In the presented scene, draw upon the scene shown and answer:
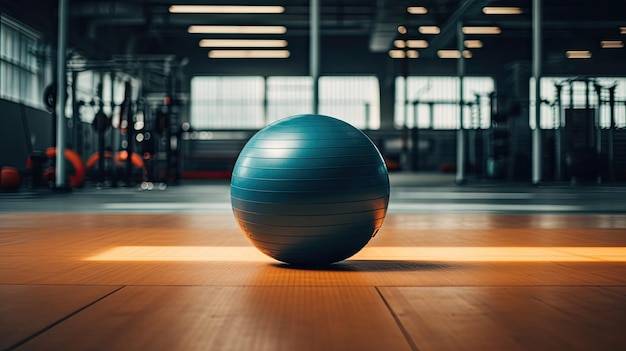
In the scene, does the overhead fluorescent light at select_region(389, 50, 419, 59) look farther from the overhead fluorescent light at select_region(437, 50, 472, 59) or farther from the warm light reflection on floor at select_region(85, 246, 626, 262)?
the warm light reflection on floor at select_region(85, 246, 626, 262)

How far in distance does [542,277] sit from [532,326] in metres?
0.83

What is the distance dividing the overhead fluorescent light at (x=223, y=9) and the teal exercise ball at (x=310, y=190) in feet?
47.2

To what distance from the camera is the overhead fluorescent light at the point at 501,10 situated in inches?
625

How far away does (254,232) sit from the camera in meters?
2.42

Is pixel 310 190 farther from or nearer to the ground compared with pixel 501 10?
nearer to the ground

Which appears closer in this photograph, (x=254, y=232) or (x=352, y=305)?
(x=352, y=305)

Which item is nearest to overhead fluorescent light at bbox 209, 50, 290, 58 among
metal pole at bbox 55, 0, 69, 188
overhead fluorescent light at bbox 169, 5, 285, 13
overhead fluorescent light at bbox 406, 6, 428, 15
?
overhead fluorescent light at bbox 169, 5, 285, 13

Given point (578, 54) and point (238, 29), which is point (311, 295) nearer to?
point (238, 29)

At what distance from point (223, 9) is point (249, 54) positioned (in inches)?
199

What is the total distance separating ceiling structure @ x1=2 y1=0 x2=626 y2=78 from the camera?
15.6 m

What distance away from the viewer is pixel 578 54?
797 inches

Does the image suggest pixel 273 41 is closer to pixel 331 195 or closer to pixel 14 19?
pixel 14 19

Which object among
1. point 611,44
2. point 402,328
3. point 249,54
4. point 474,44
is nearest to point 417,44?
point 474,44

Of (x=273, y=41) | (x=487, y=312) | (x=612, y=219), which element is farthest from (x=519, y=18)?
(x=487, y=312)
